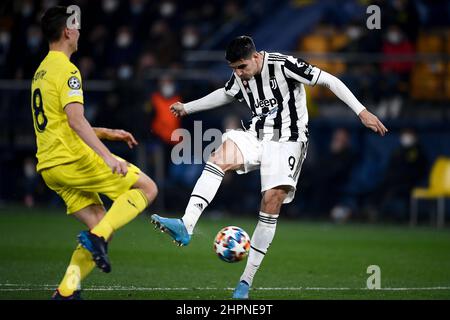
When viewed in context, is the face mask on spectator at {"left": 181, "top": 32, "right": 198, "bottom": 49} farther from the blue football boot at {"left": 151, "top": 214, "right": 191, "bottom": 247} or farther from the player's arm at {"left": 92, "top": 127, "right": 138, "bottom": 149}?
the blue football boot at {"left": 151, "top": 214, "right": 191, "bottom": 247}

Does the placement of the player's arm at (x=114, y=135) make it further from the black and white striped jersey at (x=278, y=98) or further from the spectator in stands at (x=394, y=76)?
the spectator in stands at (x=394, y=76)

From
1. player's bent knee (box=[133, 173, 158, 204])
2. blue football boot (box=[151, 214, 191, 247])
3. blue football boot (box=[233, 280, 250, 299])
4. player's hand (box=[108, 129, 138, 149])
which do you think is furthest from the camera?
blue football boot (box=[233, 280, 250, 299])

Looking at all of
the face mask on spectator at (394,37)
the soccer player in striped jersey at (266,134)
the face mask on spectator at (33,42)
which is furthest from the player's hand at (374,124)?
the face mask on spectator at (33,42)

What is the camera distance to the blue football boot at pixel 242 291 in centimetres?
820

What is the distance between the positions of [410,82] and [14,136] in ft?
26.9

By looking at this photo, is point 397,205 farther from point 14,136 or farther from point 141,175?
point 141,175

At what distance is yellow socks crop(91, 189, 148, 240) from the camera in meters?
7.32

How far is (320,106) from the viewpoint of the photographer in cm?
1945

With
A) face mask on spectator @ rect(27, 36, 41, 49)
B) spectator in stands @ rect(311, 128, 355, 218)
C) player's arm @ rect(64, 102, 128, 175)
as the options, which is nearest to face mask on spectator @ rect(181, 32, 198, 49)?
face mask on spectator @ rect(27, 36, 41, 49)

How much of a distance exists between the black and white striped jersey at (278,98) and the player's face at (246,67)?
128mm

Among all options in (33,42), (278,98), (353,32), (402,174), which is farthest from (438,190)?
(278,98)

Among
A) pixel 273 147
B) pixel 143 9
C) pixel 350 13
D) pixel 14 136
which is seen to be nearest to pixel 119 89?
pixel 14 136

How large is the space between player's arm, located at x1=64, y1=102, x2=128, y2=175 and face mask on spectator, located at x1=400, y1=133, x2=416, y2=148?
11514 mm

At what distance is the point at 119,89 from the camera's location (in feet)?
62.3
